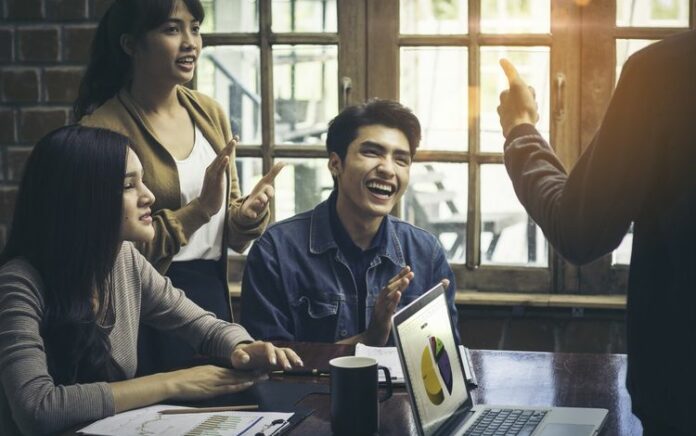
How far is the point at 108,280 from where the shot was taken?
1.91 meters

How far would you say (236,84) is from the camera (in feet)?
10.3

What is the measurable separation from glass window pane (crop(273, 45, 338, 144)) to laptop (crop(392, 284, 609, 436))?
1457mm

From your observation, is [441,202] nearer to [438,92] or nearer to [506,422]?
[438,92]

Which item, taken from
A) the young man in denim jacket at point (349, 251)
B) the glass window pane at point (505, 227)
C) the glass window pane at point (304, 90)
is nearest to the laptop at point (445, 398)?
the young man in denim jacket at point (349, 251)

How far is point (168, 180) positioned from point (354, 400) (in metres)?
0.95


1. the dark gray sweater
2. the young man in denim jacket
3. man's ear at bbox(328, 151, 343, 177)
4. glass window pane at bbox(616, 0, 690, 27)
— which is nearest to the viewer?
the dark gray sweater

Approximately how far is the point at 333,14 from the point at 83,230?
1.48 meters

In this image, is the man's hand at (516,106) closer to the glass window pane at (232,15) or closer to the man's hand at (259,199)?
the man's hand at (259,199)

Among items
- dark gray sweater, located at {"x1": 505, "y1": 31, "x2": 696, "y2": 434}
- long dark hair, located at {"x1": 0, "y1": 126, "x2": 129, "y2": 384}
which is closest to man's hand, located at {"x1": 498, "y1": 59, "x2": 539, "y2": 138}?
dark gray sweater, located at {"x1": 505, "y1": 31, "x2": 696, "y2": 434}

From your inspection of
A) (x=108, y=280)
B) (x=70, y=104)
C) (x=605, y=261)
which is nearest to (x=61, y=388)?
(x=108, y=280)

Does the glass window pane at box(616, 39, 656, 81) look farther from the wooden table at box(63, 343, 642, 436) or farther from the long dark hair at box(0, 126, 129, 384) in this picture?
the long dark hair at box(0, 126, 129, 384)

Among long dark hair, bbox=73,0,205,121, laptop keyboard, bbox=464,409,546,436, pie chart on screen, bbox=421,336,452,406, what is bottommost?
laptop keyboard, bbox=464,409,546,436

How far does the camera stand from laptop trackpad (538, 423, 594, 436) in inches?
60.3

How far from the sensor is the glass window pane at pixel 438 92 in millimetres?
3035
